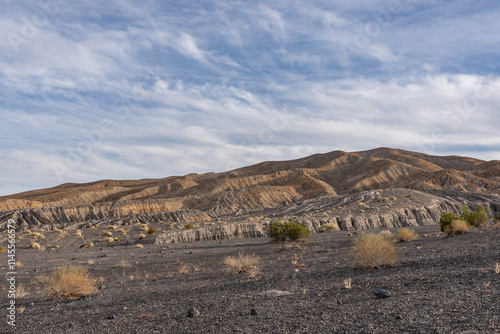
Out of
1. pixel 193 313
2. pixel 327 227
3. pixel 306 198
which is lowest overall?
pixel 327 227

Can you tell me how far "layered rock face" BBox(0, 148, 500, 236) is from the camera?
51.5 m

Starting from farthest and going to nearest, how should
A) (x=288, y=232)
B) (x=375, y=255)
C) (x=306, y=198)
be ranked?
1. (x=306, y=198)
2. (x=288, y=232)
3. (x=375, y=255)

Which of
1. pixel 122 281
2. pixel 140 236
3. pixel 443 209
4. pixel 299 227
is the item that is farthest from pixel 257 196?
pixel 122 281

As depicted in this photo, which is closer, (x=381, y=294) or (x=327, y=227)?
(x=381, y=294)

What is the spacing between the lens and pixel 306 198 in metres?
97.8

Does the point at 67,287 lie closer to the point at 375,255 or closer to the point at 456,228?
the point at 375,255

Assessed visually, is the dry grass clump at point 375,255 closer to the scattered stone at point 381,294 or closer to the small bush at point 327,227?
the scattered stone at point 381,294

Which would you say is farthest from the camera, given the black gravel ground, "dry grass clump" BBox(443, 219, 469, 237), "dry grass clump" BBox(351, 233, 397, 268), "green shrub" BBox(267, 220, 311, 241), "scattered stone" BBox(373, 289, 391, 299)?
"green shrub" BBox(267, 220, 311, 241)

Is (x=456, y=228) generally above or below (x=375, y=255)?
below

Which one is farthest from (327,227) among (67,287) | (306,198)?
(306,198)

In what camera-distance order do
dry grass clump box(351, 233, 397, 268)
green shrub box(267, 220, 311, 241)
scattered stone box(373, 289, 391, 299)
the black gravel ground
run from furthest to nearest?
green shrub box(267, 220, 311, 241), dry grass clump box(351, 233, 397, 268), scattered stone box(373, 289, 391, 299), the black gravel ground

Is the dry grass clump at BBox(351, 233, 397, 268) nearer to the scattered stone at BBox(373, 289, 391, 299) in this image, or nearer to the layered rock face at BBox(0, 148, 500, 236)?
the scattered stone at BBox(373, 289, 391, 299)

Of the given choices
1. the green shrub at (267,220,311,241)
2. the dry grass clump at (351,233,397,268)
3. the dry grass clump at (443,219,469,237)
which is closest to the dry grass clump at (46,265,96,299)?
the dry grass clump at (351,233,397,268)

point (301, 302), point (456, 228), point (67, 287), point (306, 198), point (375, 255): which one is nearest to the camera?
point (301, 302)
